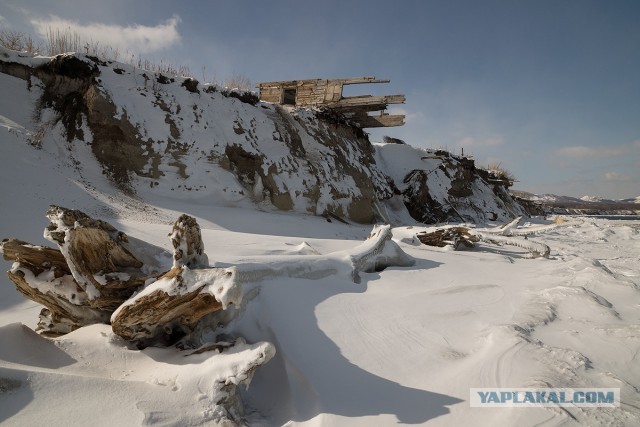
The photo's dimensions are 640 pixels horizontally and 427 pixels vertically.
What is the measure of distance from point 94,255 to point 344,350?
1289mm

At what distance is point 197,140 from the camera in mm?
6207

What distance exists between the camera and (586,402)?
4.16 feet

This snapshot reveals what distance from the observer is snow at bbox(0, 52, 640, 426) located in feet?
3.91

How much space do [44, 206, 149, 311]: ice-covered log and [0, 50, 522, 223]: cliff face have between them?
13.0 ft

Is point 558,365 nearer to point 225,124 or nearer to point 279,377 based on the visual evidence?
point 279,377

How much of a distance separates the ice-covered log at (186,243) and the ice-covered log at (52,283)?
0.47 metres

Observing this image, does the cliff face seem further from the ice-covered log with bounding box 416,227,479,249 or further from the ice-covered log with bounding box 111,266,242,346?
the ice-covered log with bounding box 111,266,242,346

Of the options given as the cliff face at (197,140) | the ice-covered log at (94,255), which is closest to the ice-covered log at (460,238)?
the cliff face at (197,140)

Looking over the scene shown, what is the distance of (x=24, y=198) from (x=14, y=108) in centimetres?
257

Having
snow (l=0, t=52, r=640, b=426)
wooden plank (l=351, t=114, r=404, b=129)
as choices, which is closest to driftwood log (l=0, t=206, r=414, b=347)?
snow (l=0, t=52, r=640, b=426)

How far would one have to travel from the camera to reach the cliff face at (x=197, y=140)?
17.5ft

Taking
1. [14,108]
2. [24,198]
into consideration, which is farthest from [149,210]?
[14,108]

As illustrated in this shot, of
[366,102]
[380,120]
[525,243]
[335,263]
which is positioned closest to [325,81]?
[366,102]

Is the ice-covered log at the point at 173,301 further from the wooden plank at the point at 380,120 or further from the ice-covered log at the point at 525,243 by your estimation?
the wooden plank at the point at 380,120
